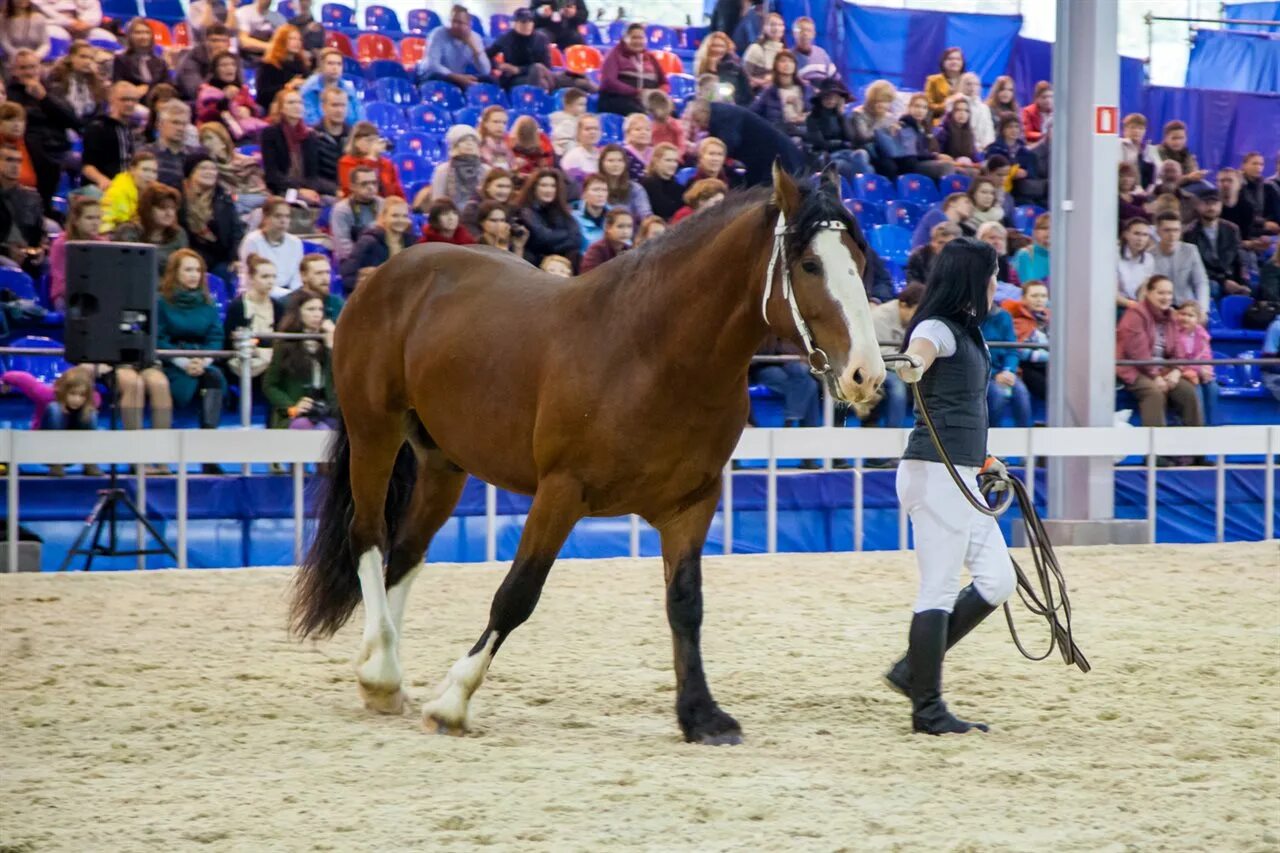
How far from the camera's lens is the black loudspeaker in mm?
8453

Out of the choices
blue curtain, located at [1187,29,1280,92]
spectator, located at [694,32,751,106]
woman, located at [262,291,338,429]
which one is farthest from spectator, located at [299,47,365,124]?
blue curtain, located at [1187,29,1280,92]

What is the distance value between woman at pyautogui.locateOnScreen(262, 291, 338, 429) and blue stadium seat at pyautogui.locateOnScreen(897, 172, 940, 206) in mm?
7106

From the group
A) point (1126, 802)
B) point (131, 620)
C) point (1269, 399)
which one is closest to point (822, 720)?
point (1126, 802)

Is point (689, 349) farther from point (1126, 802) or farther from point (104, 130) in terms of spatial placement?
point (104, 130)

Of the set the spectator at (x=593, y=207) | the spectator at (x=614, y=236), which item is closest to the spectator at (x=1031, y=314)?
the spectator at (x=614, y=236)

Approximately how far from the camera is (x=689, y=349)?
15.2ft

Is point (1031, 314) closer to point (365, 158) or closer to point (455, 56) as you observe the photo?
point (365, 158)

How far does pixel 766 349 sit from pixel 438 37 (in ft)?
19.2

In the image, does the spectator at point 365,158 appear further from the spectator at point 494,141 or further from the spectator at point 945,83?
the spectator at point 945,83

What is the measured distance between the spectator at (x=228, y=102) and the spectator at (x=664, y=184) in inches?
120

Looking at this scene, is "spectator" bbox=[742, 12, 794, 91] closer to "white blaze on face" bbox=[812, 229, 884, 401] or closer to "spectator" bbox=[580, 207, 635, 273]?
"spectator" bbox=[580, 207, 635, 273]

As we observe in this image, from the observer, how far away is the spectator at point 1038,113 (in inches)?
631

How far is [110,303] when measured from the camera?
8.48 metres

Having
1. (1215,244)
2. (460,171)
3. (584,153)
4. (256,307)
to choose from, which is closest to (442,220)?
(460,171)
